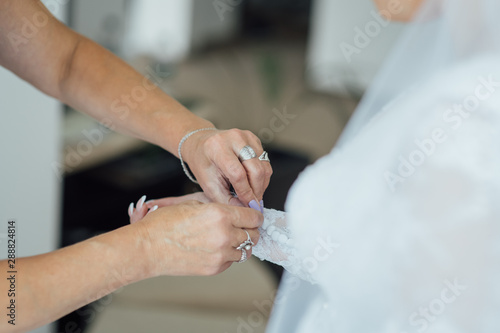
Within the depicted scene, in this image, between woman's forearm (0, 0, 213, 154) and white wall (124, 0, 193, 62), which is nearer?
woman's forearm (0, 0, 213, 154)

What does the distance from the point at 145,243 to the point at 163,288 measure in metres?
1.06

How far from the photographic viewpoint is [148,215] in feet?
2.97

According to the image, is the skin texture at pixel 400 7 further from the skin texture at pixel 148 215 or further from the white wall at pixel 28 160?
the white wall at pixel 28 160

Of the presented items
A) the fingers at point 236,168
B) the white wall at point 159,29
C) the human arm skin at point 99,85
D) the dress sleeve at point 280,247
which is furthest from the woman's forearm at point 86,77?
the white wall at point 159,29

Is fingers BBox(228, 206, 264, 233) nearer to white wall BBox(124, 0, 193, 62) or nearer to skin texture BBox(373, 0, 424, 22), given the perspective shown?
skin texture BBox(373, 0, 424, 22)

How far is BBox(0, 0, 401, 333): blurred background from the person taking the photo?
181 cm

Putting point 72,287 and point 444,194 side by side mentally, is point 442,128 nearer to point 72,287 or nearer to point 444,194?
point 444,194

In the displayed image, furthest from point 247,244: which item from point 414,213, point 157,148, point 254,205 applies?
point 157,148

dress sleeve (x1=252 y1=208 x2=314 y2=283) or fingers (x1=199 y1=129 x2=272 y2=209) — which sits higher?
fingers (x1=199 y1=129 x2=272 y2=209)

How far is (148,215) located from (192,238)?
0.08 metres

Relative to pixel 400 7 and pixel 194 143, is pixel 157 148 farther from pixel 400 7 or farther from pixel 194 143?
pixel 400 7

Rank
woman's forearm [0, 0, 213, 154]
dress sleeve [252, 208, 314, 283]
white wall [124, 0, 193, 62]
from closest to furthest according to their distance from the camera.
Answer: dress sleeve [252, 208, 314, 283]
woman's forearm [0, 0, 213, 154]
white wall [124, 0, 193, 62]

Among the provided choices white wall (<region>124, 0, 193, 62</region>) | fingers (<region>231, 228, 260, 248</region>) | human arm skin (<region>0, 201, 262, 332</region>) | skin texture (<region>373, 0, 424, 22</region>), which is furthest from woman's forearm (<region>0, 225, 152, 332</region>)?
white wall (<region>124, 0, 193, 62</region>)

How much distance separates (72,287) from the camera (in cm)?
84
